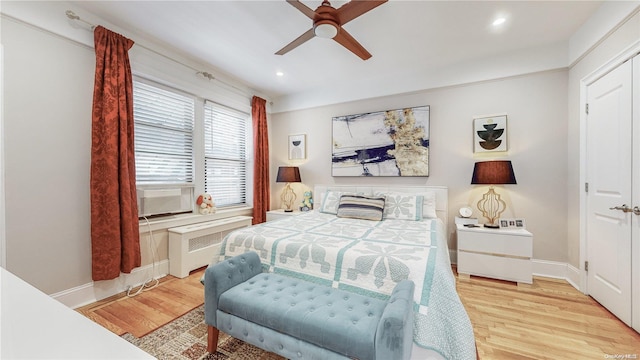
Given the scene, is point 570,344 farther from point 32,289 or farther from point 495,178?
point 32,289

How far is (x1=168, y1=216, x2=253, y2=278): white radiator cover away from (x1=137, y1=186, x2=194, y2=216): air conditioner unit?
0.26 m

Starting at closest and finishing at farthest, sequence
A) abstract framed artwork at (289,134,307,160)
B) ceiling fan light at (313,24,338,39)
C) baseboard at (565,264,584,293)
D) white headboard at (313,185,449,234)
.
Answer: ceiling fan light at (313,24,338,39) < baseboard at (565,264,584,293) < white headboard at (313,185,449,234) < abstract framed artwork at (289,134,307,160)

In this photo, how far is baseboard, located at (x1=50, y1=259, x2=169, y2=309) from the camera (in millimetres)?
2207

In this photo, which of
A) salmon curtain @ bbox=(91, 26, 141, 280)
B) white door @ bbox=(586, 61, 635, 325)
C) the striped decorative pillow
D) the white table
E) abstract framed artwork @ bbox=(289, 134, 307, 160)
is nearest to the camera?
the white table

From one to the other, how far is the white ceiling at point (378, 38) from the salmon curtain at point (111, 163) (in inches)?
14.4

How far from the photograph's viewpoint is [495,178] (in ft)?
9.00

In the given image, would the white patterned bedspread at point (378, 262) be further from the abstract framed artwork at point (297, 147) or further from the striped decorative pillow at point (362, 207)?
the abstract framed artwork at point (297, 147)

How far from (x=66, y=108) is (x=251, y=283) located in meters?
2.28

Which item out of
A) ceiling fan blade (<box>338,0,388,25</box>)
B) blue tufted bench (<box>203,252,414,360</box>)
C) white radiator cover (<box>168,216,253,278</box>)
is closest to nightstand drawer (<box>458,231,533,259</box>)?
blue tufted bench (<box>203,252,414,360</box>)

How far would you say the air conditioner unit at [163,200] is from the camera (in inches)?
108

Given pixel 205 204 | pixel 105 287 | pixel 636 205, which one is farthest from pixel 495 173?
pixel 105 287

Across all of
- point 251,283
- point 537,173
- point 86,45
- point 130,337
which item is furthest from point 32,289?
point 537,173

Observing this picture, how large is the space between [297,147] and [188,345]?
10.6 ft

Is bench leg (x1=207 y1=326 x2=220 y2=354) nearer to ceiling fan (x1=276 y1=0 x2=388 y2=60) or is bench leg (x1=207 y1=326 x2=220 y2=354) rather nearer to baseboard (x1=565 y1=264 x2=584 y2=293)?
ceiling fan (x1=276 y1=0 x2=388 y2=60)
